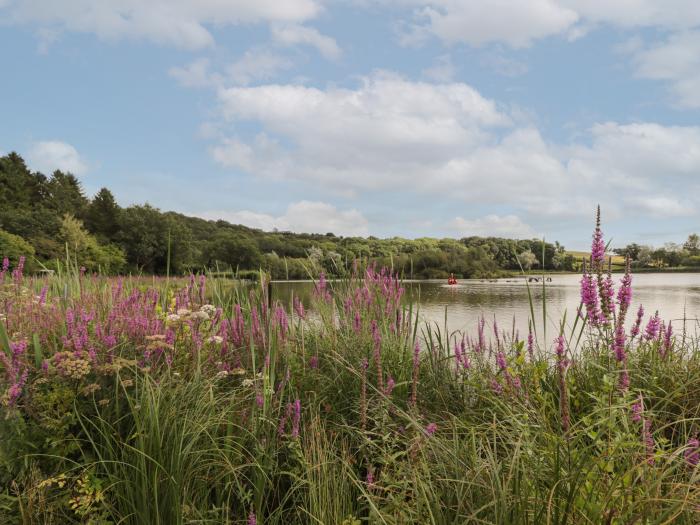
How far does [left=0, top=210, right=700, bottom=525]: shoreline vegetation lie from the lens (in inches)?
78.6

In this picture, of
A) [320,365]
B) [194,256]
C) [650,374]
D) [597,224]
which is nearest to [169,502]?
[320,365]

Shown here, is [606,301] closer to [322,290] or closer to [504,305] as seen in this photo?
[322,290]

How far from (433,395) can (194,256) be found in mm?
69099

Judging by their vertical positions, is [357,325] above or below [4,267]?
below

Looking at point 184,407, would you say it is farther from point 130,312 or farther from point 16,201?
point 16,201

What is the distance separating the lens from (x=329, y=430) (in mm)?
3279

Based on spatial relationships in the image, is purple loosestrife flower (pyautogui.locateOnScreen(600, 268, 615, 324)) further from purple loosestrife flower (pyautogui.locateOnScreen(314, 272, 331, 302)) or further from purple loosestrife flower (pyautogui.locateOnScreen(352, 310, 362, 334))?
purple loosestrife flower (pyautogui.locateOnScreen(314, 272, 331, 302))

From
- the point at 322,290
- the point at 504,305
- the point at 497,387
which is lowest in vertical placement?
the point at 504,305

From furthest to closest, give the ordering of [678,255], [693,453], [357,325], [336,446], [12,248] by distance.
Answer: [678,255]
[12,248]
[357,325]
[336,446]
[693,453]

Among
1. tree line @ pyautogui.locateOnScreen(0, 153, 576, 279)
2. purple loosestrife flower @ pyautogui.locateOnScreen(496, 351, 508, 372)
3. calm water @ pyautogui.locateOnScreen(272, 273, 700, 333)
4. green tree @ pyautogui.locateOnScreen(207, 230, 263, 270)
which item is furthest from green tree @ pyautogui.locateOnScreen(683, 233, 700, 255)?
purple loosestrife flower @ pyautogui.locateOnScreen(496, 351, 508, 372)

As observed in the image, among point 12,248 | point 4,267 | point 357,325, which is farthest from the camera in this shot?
point 12,248

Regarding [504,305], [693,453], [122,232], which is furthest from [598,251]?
[122,232]

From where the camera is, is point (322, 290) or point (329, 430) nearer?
point (329, 430)

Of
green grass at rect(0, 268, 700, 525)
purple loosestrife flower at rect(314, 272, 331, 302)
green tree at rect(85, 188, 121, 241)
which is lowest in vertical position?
green grass at rect(0, 268, 700, 525)
